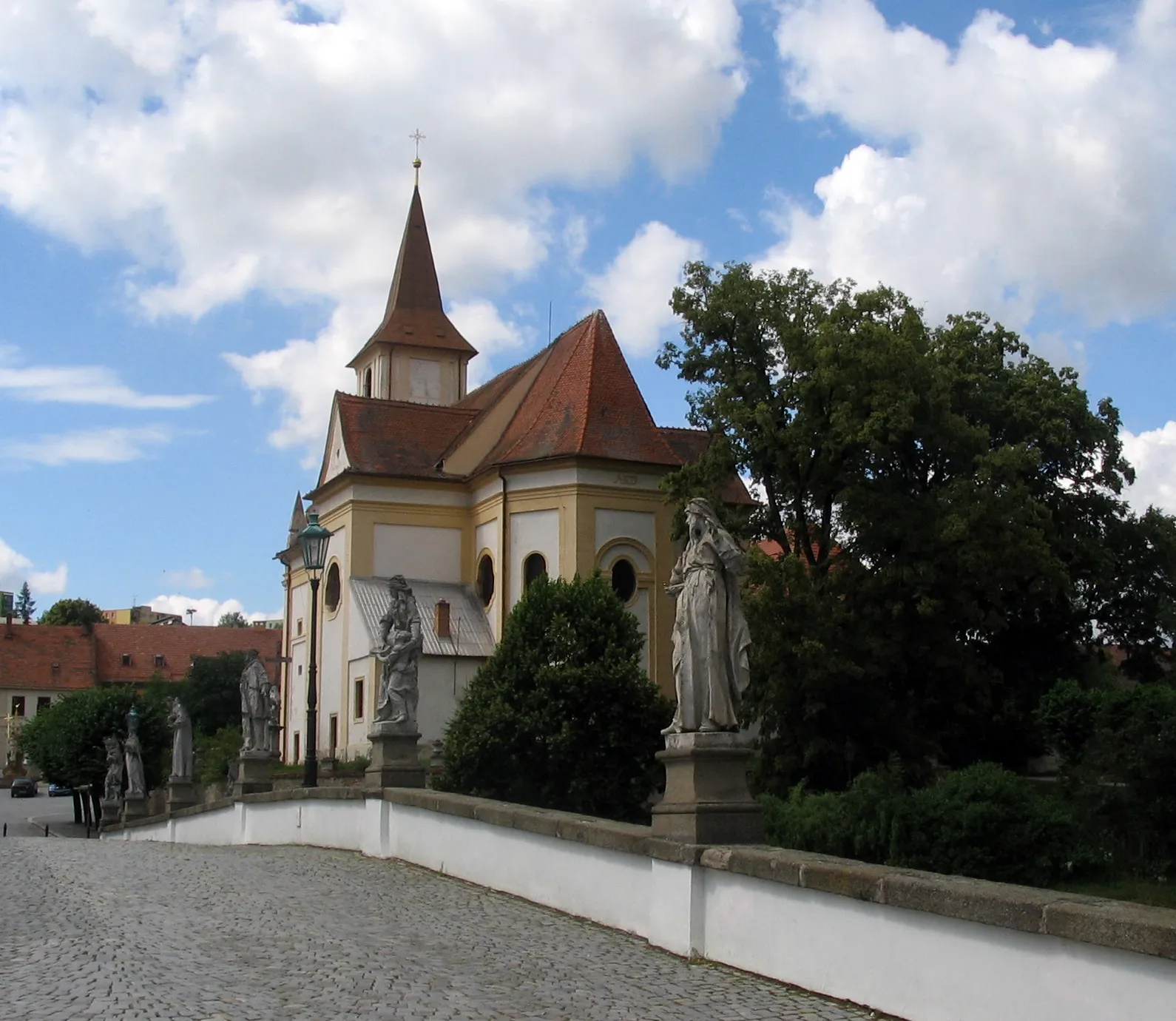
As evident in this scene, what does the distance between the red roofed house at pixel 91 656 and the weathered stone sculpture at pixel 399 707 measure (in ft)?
215

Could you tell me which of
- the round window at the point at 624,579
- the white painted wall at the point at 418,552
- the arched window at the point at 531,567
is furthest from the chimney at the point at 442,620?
the round window at the point at 624,579

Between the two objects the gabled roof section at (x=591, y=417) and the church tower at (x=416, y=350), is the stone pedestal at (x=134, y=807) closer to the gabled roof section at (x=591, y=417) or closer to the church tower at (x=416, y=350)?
the gabled roof section at (x=591, y=417)

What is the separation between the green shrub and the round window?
1343cm

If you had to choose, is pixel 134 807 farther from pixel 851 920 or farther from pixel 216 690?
pixel 216 690

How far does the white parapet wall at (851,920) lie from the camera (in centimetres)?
601

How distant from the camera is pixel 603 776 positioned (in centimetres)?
2900

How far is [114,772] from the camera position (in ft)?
133

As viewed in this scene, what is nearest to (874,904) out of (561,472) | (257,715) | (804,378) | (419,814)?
(419,814)

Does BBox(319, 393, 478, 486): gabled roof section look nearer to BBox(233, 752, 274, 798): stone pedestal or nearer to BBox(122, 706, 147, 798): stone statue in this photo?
BBox(122, 706, 147, 798): stone statue

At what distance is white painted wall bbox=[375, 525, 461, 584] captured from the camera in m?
40.0

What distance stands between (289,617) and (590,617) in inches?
786

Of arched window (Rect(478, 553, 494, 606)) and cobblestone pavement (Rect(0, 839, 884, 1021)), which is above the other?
arched window (Rect(478, 553, 494, 606))

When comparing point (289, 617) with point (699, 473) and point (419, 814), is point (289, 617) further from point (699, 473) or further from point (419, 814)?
point (419, 814)

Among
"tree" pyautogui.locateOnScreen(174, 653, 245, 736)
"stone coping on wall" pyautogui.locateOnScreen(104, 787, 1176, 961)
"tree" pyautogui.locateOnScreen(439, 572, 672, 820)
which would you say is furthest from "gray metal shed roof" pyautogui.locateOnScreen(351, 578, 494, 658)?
"tree" pyautogui.locateOnScreen(174, 653, 245, 736)
